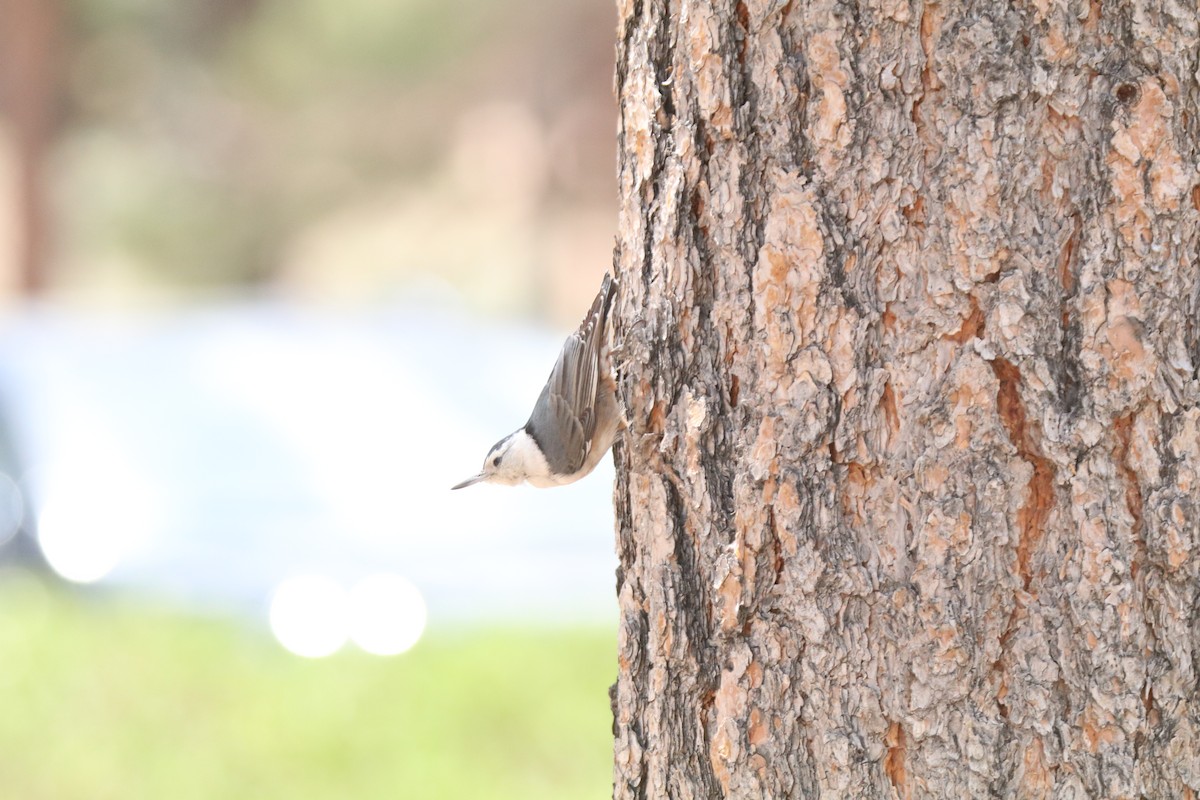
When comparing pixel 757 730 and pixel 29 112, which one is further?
pixel 29 112

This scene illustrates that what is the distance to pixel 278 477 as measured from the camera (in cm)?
623

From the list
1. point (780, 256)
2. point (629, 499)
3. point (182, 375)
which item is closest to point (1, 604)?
point (182, 375)

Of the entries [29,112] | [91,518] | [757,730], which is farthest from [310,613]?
[29,112]

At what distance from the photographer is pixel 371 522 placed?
6.15m

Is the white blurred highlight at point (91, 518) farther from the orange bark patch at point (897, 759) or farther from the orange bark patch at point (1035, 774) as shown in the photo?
the orange bark patch at point (1035, 774)

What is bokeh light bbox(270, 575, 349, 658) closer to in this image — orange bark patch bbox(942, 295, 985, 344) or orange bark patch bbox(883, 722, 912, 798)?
orange bark patch bbox(883, 722, 912, 798)

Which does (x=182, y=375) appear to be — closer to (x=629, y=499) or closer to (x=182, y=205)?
(x=629, y=499)

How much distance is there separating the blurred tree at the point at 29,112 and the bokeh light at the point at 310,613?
11.4 metres

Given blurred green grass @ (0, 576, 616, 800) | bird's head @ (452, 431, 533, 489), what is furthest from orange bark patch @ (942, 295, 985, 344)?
blurred green grass @ (0, 576, 616, 800)

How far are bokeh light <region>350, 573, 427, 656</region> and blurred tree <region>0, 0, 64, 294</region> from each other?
11.5 meters

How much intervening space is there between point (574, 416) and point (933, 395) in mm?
1522

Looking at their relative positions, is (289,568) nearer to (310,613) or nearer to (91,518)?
(310,613)

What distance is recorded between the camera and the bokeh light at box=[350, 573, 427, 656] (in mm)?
5777

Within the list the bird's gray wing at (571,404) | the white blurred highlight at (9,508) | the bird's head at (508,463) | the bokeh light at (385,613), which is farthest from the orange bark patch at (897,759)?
the white blurred highlight at (9,508)
